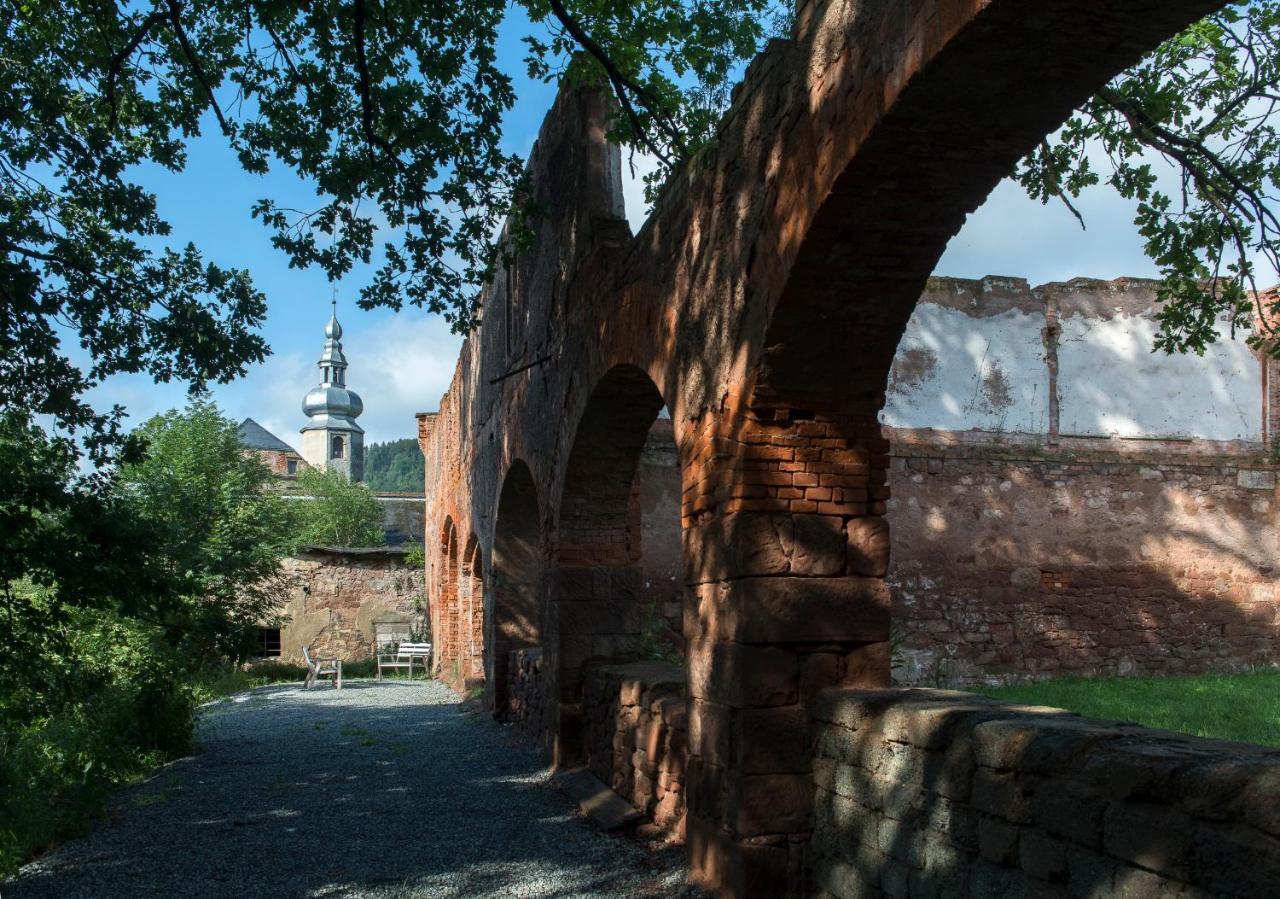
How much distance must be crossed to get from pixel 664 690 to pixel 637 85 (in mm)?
3752

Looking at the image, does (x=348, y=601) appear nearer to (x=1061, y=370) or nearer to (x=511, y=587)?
(x=511, y=587)

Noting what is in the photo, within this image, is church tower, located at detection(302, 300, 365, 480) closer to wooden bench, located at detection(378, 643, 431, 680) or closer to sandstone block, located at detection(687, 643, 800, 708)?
Answer: wooden bench, located at detection(378, 643, 431, 680)

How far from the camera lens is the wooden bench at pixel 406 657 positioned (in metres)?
23.0

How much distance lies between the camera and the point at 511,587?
13.5 meters

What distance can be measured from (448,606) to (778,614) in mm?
15914

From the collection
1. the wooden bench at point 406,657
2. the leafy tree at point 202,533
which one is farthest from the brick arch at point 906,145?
the wooden bench at point 406,657

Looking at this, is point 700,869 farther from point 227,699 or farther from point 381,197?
point 227,699

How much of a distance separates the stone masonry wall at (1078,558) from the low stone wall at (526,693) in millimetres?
4665

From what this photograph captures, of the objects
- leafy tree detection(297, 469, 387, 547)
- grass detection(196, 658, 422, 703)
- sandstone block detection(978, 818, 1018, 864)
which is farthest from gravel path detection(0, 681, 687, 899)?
leafy tree detection(297, 469, 387, 547)

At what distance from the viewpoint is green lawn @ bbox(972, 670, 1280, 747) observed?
9.51 meters

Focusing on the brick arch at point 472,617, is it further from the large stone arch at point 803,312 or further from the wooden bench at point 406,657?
the large stone arch at point 803,312

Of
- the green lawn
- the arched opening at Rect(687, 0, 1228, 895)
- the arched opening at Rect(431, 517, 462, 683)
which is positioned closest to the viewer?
→ the arched opening at Rect(687, 0, 1228, 895)

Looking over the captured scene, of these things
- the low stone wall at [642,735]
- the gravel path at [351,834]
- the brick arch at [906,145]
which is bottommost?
the gravel path at [351,834]

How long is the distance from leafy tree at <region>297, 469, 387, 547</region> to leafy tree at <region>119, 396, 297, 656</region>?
823 inches
